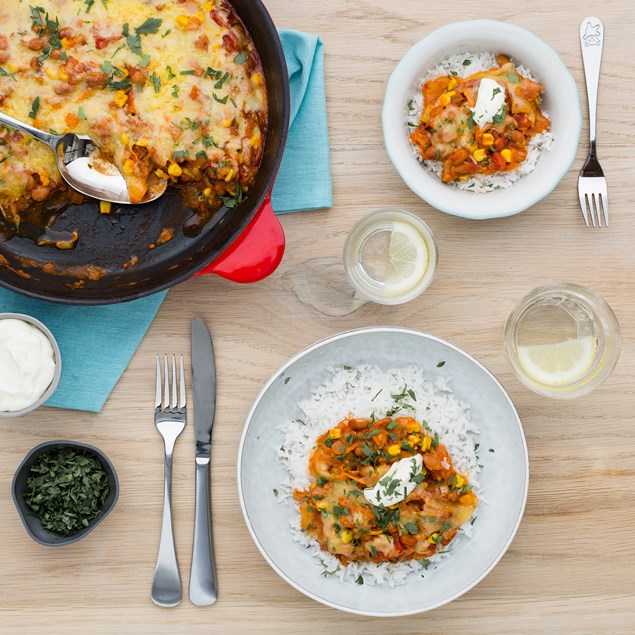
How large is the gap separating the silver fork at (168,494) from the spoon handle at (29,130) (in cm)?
80

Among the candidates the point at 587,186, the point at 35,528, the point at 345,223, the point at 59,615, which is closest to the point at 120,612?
the point at 59,615

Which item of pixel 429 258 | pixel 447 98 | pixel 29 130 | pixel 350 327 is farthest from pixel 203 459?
pixel 447 98

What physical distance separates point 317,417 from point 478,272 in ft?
2.51

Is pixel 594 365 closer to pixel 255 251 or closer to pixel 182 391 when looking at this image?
pixel 255 251

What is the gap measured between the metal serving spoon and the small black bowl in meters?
0.84

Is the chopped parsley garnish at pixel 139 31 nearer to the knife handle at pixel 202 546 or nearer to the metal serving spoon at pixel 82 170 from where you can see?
the metal serving spoon at pixel 82 170

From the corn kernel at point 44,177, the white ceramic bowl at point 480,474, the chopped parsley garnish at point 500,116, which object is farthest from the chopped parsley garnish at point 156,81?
the chopped parsley garnish at point 500,116

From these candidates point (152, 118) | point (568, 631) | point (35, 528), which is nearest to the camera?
point (152, 118)

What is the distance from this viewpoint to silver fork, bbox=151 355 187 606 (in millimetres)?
2543

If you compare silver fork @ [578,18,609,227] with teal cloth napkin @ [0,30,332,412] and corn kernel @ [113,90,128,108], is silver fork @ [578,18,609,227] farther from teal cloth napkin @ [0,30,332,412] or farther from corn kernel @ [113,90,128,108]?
corn kernel @ [113,90,128,108]

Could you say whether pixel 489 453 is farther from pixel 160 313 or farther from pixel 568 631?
pixel 160 313

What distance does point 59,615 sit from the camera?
2.58 metres

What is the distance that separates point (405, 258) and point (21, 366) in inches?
51.7

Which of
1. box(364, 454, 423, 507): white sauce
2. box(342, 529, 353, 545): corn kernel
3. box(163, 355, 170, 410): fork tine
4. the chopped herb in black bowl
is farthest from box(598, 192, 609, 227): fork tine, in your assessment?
the chopped herb in black bowl
